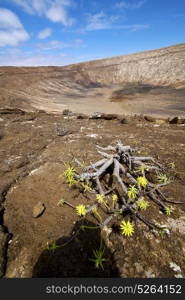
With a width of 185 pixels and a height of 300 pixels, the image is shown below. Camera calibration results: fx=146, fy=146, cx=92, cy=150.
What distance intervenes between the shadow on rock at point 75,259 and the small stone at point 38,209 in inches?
14.2

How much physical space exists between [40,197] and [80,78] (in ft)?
70.1

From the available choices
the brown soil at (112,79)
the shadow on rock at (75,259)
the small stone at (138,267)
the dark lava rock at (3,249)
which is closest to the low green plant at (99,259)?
the shadow on rock at (75,259)

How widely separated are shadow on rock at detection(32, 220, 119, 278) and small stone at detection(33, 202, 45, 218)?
0.36 metres

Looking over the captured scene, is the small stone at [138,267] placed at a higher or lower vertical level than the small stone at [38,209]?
lower

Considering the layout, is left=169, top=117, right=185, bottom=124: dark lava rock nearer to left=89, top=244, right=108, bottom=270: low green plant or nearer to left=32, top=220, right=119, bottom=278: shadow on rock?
left=32, top=220, right=119, bottom=278: shadow on rock

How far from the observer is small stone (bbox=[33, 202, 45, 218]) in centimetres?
153

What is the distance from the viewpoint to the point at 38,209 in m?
1.56

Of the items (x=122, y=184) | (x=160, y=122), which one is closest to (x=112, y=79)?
(x=160, y=122)

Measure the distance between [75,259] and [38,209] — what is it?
623 millimetres

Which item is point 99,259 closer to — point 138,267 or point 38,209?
point 138,267

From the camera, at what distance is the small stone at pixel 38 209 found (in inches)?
60.1

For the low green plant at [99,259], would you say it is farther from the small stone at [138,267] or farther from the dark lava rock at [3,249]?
the dark lava rock at [3,249]

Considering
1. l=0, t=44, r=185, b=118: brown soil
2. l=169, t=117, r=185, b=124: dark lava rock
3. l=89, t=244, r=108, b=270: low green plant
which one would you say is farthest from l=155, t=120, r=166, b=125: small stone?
l=0, t=44, r=185, b=118: brown soil

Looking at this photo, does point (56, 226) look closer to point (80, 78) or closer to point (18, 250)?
point (18, 250)
